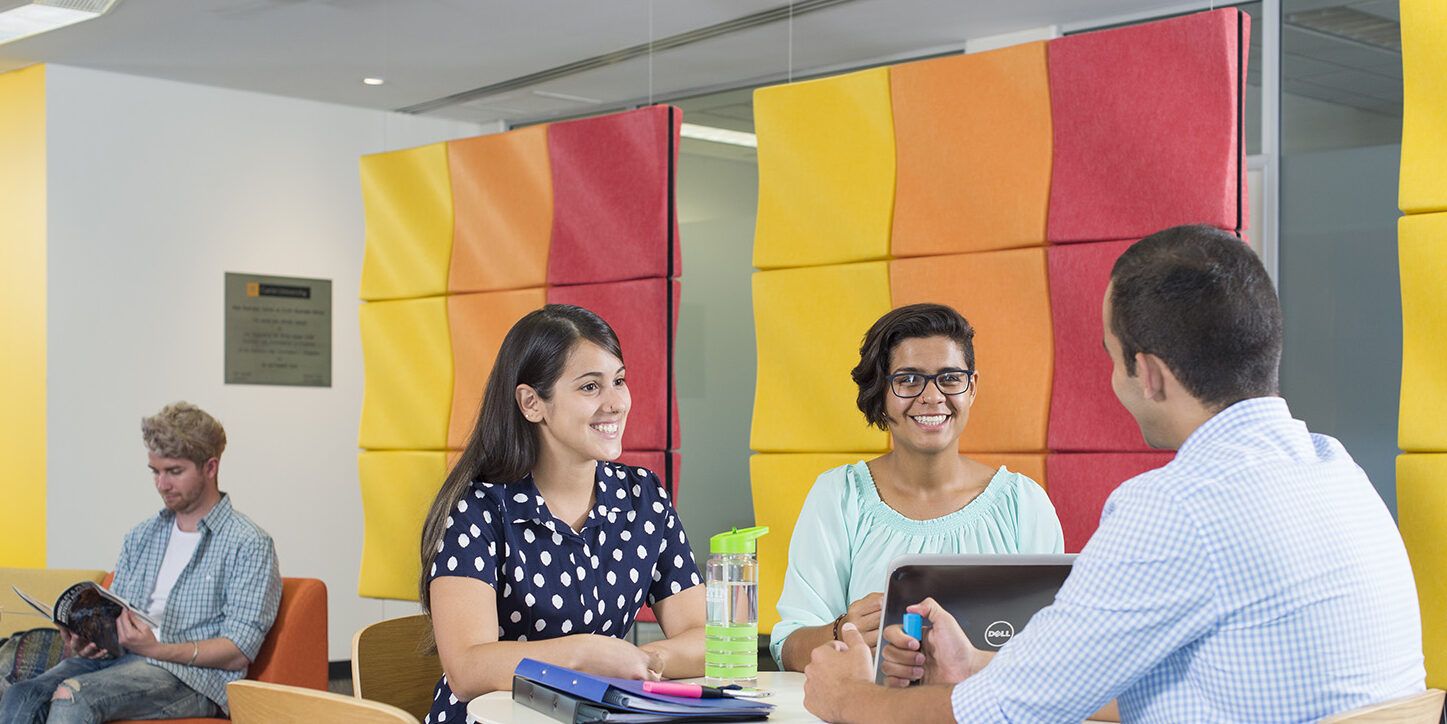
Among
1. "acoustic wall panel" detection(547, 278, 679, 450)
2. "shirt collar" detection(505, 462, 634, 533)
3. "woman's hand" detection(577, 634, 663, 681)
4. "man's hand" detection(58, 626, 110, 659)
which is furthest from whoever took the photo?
"acoustic wall panel" detection(547, 278, 679, 450)

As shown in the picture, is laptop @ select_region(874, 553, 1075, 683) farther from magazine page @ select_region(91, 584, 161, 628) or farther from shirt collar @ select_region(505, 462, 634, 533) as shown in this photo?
magazine page @ select_region(91, 584, 161, 628)

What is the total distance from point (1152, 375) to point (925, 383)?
47.8 inches

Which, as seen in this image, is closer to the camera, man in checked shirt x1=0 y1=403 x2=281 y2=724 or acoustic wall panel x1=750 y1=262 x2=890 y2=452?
man in checked shirt x1=0 y1=403 x2=281 y2=724

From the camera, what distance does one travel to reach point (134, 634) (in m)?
3.96

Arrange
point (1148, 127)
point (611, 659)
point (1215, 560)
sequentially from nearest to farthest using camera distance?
1. point (1215, 560)
2. point (611, 659)
3. point (1148, 127)

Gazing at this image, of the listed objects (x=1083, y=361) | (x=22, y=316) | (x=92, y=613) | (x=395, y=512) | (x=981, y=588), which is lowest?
(x=92, y=613)

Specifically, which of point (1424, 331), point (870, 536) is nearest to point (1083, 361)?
point (1424, 331)

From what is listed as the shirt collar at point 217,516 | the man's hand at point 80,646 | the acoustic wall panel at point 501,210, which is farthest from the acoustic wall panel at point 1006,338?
the man's hand at point 80,646

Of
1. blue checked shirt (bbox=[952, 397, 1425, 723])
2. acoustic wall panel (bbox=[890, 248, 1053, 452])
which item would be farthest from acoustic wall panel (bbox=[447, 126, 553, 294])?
blue checked shirt (bbox=[952, 397, 1425, 723])

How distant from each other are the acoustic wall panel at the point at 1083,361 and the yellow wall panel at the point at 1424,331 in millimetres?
689

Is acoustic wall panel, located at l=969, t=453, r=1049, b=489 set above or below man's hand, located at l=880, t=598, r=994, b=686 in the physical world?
above

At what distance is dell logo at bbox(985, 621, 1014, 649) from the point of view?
79.2 inches

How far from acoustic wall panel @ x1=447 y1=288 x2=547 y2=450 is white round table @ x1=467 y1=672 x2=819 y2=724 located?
3.03 meters

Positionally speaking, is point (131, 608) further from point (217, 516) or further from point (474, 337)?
point (474, 337)
